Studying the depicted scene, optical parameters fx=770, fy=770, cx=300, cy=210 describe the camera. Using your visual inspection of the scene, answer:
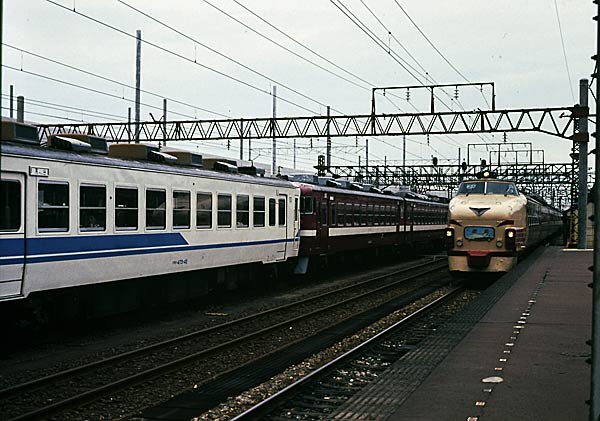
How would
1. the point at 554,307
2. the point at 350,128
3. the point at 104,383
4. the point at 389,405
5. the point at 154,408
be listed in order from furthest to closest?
the point at 350,128 < the point at 554,307 < the point at 104,383 < the point at 154,408 < the point at 389,405

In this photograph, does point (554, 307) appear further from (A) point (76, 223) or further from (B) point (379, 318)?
(A) point (76, 223)

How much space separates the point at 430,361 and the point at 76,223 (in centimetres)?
576

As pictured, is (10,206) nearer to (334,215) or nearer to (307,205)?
(307,205)

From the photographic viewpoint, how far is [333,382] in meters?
9.48

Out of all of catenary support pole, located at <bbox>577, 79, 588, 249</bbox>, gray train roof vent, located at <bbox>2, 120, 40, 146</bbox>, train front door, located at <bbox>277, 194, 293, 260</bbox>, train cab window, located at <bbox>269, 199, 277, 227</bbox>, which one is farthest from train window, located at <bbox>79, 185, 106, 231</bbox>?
catenary support pole, located at <bbox>577, 79, 588, 249</bbox>

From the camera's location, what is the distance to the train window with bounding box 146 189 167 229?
13.8 meters

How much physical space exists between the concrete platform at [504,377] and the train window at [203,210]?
598 centimetres

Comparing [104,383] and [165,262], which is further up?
[165,262]

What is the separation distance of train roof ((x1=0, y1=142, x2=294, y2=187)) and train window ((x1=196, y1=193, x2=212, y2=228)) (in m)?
0.44

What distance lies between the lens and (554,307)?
14094 millimetres

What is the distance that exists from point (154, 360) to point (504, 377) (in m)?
5.02

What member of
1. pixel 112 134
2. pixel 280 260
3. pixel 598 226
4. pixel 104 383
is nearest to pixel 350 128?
pixel 112 134

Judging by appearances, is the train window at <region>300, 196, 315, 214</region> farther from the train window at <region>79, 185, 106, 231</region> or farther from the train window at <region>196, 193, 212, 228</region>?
the train window at <region>79, 185, 106, 231</region>

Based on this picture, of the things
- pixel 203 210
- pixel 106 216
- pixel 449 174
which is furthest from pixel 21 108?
pixel 449 174
